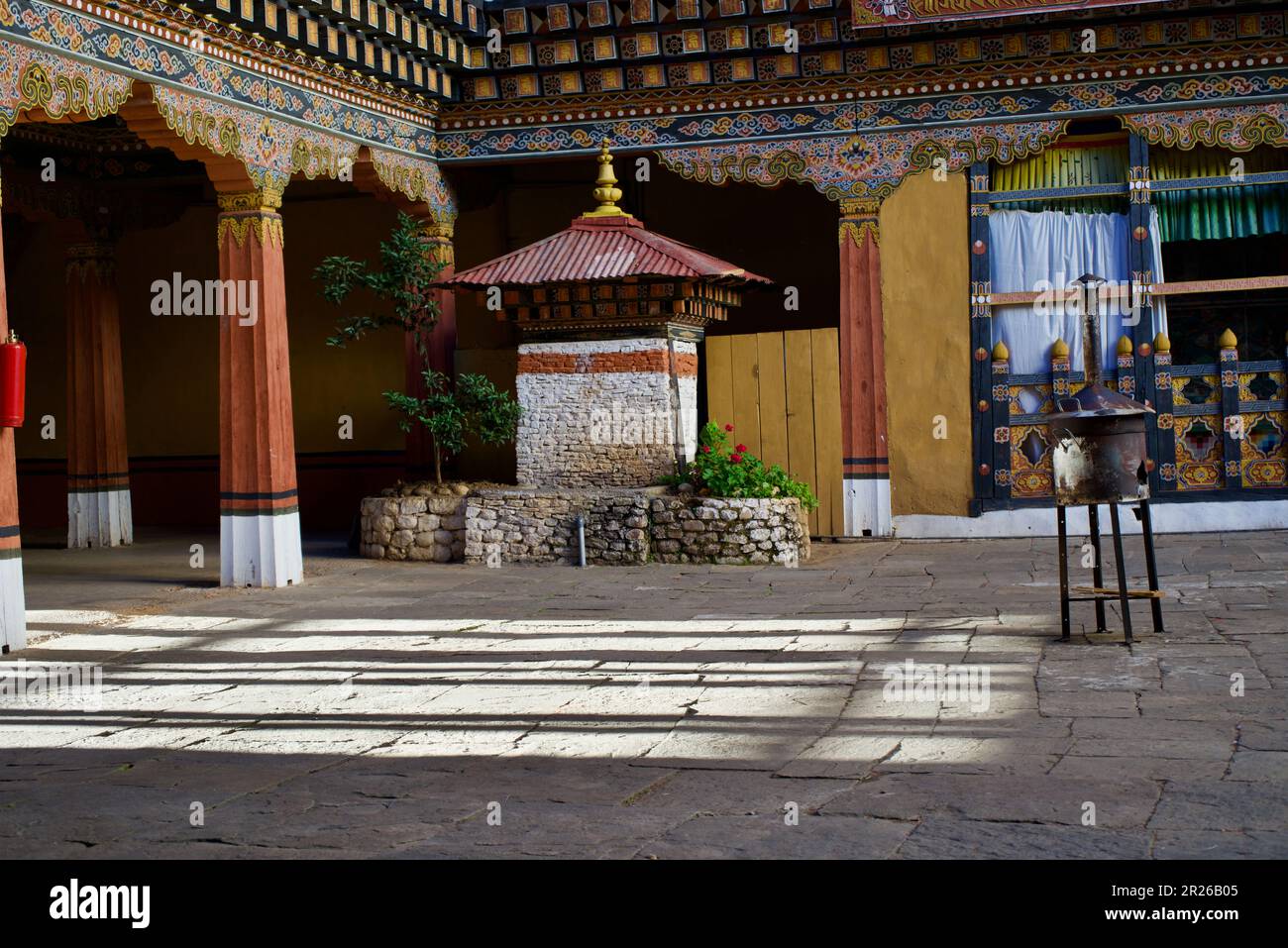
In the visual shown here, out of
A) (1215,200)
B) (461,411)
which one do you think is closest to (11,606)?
(461,411)

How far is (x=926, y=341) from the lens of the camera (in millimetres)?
13242

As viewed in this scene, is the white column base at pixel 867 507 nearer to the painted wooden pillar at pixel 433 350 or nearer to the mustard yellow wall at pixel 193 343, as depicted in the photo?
the painted wooden pillar at pixel 433 350

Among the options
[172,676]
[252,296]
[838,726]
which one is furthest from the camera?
[252,296]

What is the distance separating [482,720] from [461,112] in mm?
9027

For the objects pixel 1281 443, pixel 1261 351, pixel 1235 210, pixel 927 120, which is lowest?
pixel 1281 443

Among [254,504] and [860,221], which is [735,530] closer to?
[860,221]

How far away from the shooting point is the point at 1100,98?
12680mm

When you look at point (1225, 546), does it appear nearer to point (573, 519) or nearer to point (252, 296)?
point (573, 519)

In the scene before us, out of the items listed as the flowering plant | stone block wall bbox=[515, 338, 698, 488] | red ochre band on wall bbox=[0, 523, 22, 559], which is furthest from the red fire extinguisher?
the flowering plant

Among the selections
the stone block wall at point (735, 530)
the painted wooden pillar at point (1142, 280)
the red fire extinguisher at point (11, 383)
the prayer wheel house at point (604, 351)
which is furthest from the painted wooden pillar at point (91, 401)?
the painted wooden pillar at point (1142, 280)

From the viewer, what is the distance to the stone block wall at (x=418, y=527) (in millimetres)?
12570

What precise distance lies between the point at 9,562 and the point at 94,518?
6511 millimetres

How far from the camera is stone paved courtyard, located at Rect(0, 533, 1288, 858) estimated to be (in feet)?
14.5

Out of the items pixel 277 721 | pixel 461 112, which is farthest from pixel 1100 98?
pixel 277 721
